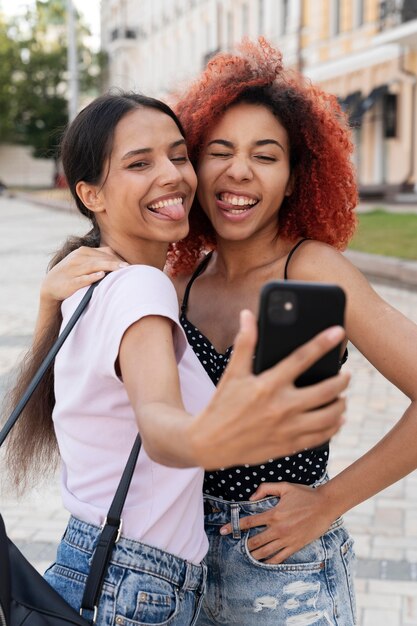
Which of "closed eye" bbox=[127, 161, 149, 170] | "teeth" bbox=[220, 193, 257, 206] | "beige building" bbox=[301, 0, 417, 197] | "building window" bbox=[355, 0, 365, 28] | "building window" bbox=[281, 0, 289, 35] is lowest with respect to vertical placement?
"teeth" bbox=[220, 193, 257, 206]

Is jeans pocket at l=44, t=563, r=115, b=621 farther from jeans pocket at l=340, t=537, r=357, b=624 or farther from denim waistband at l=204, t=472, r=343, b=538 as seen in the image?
jeans pocket at l=340, t=537, r=357, b=624

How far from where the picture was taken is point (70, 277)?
1.72m

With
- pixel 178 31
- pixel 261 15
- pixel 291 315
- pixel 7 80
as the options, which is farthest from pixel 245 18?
pixel 291 315

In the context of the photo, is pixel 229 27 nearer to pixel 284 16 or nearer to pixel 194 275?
pixel 284 16

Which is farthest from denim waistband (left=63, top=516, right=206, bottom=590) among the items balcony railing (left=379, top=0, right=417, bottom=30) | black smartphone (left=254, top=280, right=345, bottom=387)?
balcony railing (left=379, top=0, right=417, bottom=30)

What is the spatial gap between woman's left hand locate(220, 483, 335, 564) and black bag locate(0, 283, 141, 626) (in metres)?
0.39

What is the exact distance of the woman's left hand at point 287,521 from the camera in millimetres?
1798

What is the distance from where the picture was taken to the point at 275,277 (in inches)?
76.3

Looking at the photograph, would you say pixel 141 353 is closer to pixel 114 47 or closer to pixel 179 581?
pixel 179 581

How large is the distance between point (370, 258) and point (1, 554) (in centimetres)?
1073

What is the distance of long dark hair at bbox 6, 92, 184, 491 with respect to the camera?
177 centimetres

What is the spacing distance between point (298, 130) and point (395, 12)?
80.6ft

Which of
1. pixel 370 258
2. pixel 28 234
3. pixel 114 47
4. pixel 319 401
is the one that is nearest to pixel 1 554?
pixel 319 401

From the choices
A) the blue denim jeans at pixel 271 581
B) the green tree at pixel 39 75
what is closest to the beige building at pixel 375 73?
the blue denim jeans at pixel 271 581
